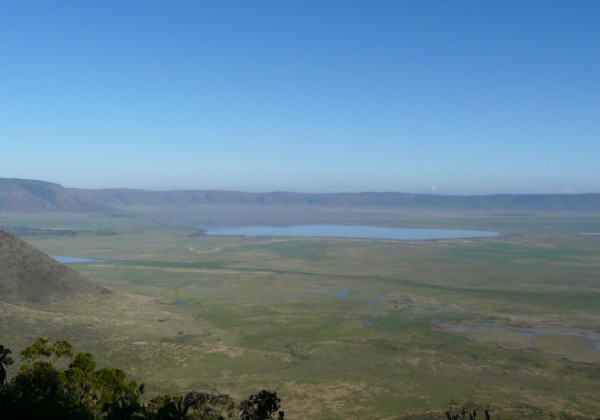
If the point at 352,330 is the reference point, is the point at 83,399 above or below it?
above

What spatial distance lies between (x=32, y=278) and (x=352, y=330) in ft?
132

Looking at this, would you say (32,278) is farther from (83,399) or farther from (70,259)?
(70,259)

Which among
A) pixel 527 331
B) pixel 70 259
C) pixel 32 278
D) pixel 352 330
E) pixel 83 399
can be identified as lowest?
pixel 352 330

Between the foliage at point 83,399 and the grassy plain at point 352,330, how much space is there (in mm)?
9522

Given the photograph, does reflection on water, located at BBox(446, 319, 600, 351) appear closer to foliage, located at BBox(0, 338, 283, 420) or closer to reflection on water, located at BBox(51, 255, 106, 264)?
foliage, located at BBox(0, 338, 283, 420)

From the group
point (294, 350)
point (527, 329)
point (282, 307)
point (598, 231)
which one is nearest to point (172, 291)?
point (282, 307)

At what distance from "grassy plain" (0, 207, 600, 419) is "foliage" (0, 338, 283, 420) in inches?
375

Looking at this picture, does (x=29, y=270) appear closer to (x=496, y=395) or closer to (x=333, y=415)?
(x=333, y=415)

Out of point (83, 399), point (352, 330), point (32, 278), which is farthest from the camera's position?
point (32, 278)

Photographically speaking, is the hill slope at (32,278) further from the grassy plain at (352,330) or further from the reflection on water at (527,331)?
the reflection on water at (527,331)

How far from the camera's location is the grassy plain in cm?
4131

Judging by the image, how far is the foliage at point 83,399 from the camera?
78.7 feet

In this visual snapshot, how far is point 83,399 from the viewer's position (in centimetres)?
2939

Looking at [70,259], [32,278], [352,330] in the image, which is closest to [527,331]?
[352,330]
